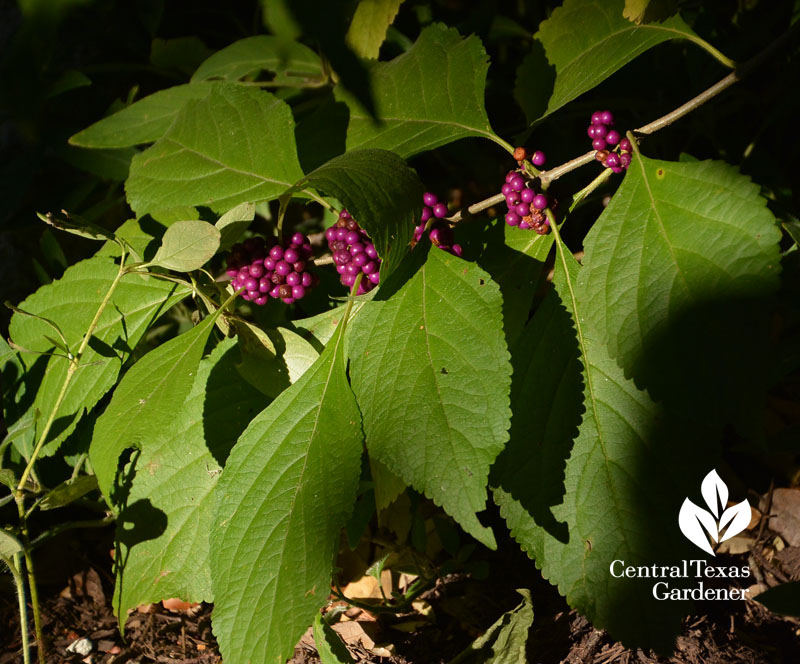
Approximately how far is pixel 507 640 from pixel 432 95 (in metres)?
1.12

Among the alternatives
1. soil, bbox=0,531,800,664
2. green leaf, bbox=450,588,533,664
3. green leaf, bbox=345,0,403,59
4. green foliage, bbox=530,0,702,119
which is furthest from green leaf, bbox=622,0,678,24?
soil, bbox=0,531,800,664

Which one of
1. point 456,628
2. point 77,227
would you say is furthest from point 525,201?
point 456,628

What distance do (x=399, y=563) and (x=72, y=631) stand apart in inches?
36.4

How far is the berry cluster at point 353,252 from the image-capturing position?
3.92 feet

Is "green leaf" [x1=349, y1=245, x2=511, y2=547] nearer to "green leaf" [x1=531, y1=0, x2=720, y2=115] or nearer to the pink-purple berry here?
the pink-purple berry

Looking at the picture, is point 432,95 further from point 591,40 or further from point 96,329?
point 96,329

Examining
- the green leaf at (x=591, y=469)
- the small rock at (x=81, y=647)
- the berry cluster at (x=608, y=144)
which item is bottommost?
the small rock at (x=81, y=647)

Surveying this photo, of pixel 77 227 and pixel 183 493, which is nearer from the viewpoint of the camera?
pixel 77 227

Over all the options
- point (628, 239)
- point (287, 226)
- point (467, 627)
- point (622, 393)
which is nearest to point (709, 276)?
point (628, 239)

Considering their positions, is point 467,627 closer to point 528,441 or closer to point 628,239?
point 528,441

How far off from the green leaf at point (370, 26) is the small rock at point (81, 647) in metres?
1.65

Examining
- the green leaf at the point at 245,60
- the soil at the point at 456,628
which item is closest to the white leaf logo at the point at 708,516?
the soil at the point at 456,628

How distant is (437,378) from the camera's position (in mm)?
1074

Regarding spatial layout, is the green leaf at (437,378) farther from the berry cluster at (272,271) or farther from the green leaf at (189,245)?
the green leaf at (189,245)
